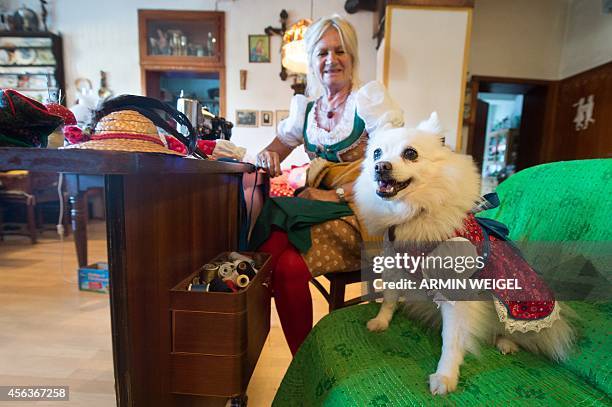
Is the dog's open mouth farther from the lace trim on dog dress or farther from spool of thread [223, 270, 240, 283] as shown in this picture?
spool of thread [223, 270, 240, 283]

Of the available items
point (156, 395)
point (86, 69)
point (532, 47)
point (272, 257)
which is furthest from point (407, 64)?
point (86, 69)

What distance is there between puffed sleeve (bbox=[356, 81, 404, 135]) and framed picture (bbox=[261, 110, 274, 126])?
3.04 meters

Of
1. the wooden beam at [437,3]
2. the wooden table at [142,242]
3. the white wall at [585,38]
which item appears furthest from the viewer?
the white wall at [585,38]

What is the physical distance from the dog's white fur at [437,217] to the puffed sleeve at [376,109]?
0.17 metres

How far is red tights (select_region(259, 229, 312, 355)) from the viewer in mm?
990

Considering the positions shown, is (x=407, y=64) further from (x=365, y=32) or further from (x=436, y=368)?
(x=436, y=368)

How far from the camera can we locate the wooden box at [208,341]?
25.7 inches

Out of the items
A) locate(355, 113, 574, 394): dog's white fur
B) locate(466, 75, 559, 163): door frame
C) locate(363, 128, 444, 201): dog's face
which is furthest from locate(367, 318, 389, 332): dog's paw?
locate(466, 75, 559, 163): door frame

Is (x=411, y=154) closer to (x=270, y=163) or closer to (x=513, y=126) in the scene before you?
(x=270, y=163)

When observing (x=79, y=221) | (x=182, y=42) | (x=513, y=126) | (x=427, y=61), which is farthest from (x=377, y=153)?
(x=513, y=126)

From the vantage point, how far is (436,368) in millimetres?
667

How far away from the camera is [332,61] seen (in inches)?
45.4

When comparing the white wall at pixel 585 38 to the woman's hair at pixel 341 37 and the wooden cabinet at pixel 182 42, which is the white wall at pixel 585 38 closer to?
the woman's hair at pixel 341 37

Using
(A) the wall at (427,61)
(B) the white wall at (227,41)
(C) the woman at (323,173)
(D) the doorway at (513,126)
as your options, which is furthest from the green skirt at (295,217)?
(B) the white wall at (227,41)
